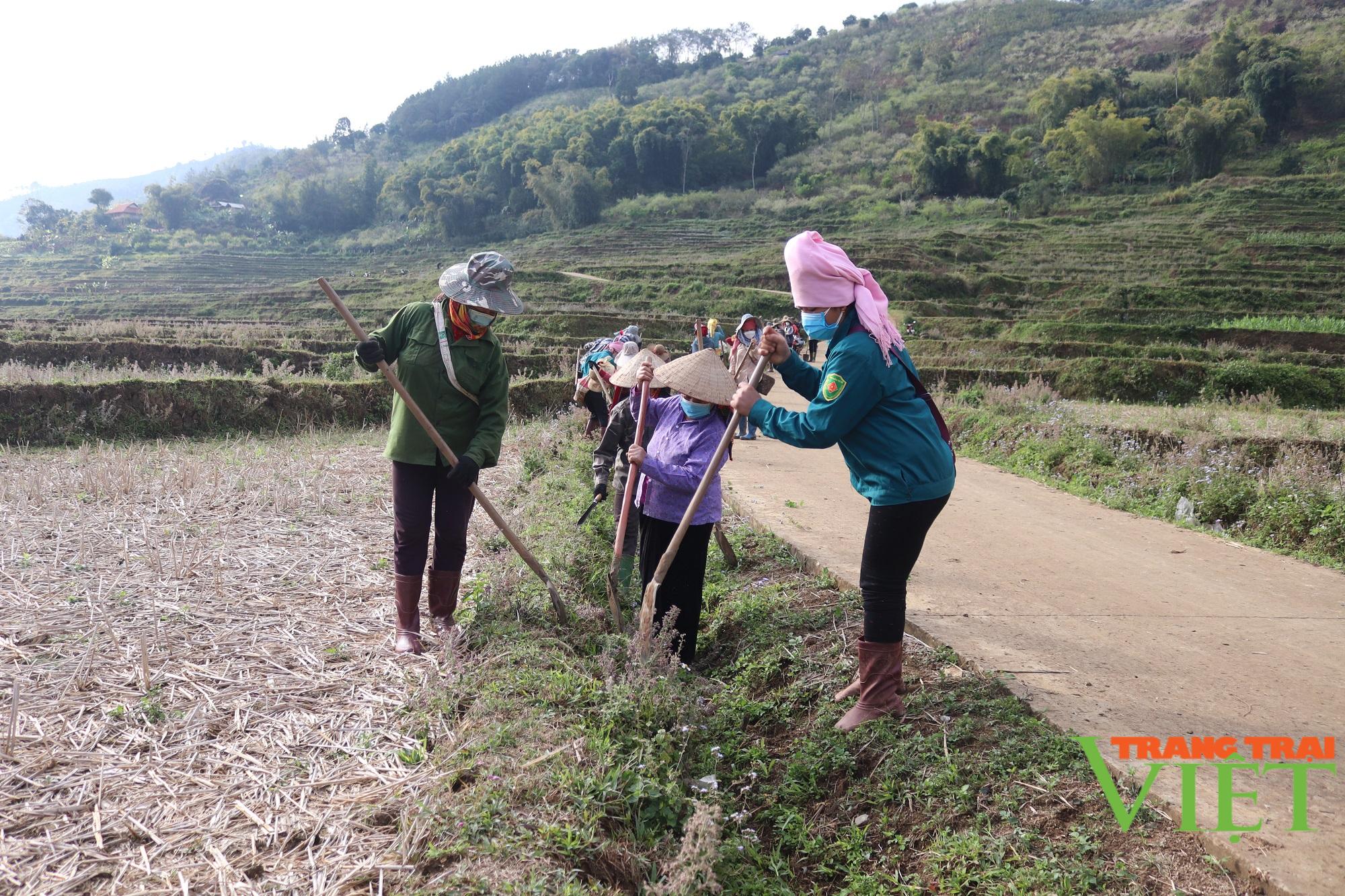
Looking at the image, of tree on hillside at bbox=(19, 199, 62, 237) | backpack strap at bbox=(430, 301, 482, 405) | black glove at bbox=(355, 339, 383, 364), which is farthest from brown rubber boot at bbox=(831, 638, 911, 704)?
tree on hillside at bbox=(19, 199, 62, 237)

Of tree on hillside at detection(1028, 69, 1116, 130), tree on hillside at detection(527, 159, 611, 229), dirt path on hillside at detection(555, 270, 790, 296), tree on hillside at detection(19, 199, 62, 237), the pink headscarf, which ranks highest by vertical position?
tree on hillside at detection(1028, 69, 1116, 130)

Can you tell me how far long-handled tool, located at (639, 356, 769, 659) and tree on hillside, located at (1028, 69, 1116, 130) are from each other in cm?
7041

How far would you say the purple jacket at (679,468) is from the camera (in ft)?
13.8

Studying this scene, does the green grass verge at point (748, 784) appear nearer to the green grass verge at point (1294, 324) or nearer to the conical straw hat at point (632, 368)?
the conical straw hat at point (632, 368)

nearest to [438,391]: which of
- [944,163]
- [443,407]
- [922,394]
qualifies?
[443,407]

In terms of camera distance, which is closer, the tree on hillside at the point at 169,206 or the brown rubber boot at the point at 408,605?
the brown rubber boot at the point at 408,605

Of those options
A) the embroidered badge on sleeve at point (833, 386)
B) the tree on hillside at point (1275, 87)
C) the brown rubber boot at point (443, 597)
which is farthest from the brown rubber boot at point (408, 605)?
the tree on hillside at point (1275, 87)

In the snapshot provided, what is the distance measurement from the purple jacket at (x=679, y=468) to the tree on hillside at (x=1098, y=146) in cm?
5526

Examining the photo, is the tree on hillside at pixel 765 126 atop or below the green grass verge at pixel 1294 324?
atop

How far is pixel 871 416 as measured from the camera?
3.24 metres

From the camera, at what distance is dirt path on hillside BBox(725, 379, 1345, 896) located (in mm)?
2885

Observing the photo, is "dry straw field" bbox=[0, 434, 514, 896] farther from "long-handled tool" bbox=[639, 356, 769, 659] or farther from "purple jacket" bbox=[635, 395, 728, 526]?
"purple jacket" bbox=[635, 395, 728, 526]

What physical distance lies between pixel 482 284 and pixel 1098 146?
191 feet

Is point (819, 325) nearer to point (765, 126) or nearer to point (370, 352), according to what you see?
point (370, 352)
